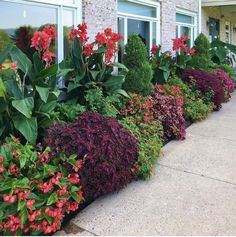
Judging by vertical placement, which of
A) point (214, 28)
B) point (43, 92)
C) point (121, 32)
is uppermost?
point (214, 28)

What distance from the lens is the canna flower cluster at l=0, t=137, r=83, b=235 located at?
116 inches

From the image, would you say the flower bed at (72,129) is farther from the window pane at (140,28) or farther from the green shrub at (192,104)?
the window pane at (140,28)

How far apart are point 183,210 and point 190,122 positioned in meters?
3.88

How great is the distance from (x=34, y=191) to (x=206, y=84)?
5919 millimetres

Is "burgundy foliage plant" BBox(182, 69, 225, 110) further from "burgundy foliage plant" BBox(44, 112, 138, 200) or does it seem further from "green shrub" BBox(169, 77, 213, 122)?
"burgundy foliage plant" BBox(44, 112, 138, 200)

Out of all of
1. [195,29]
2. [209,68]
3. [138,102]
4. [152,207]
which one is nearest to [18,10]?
[138,102]

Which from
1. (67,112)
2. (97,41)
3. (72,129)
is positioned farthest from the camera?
(97,41)

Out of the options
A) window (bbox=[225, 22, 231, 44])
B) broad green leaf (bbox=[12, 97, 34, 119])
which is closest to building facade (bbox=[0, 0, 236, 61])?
broad green leaf (bbox=[12, 97, 34, 119])

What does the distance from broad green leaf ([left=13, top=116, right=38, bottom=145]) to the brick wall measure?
3210 millimetres

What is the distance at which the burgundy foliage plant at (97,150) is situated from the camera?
3508 mm

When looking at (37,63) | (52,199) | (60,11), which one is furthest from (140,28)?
(52,199)

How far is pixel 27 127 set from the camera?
388 centimetres

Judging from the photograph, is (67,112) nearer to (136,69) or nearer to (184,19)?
(136,69)

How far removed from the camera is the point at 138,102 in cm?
576
